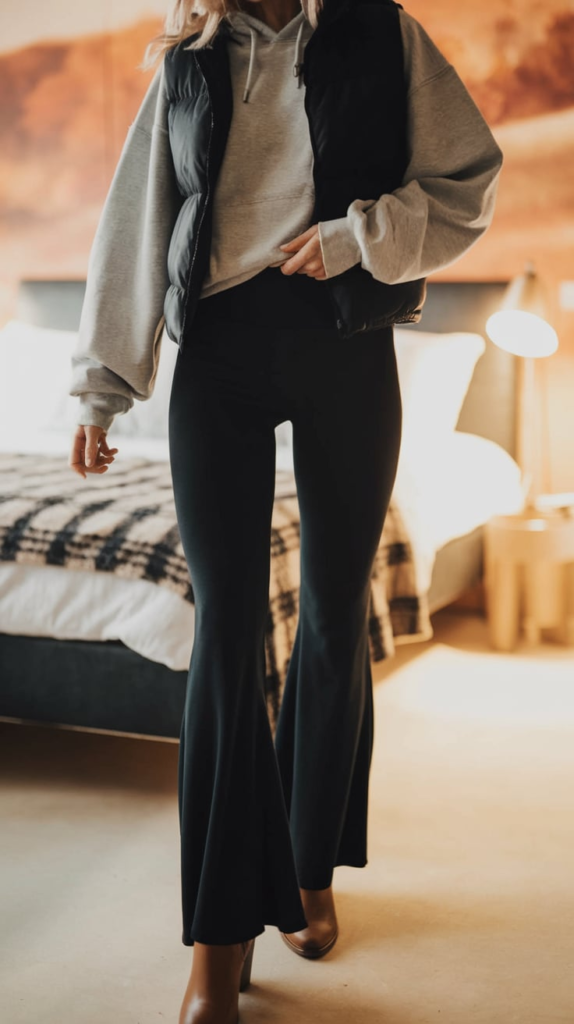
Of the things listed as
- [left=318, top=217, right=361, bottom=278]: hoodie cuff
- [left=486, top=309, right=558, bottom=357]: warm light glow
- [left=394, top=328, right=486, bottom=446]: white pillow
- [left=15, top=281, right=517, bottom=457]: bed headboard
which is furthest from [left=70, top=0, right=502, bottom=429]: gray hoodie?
[left=15, top=281, right=517, bottom=457]: bed headboard

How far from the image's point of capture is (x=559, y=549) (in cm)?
331

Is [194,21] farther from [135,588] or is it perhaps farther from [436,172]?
[135,588]

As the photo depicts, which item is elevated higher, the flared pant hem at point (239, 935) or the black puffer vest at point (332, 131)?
the black puffer vest at point (332, 131)

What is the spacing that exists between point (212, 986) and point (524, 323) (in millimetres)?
2524

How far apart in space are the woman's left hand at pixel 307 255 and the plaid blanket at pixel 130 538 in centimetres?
81

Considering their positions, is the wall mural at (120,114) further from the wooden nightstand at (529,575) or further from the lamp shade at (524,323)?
the wooden nightstand at (529,575)

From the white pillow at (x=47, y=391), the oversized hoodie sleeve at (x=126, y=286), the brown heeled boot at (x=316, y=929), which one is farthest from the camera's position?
the white pillow at (x=47, y=391)

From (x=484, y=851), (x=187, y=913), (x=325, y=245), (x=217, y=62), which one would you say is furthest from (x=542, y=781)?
(x=217, y=62)

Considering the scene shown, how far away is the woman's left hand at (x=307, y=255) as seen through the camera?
4.44ft

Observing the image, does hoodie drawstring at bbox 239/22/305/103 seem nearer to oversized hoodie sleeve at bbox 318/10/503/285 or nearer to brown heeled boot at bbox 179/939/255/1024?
oversized hoodie sleeve at bbox 318/10/503/285

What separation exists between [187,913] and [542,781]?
1.17 m

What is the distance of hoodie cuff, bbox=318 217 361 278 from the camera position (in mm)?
1354

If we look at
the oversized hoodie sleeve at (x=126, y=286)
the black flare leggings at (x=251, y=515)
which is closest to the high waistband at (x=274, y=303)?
the black flare leggings at (x=251, y=515)

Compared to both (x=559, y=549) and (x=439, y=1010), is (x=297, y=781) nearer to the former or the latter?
(x=439, y=1010)
